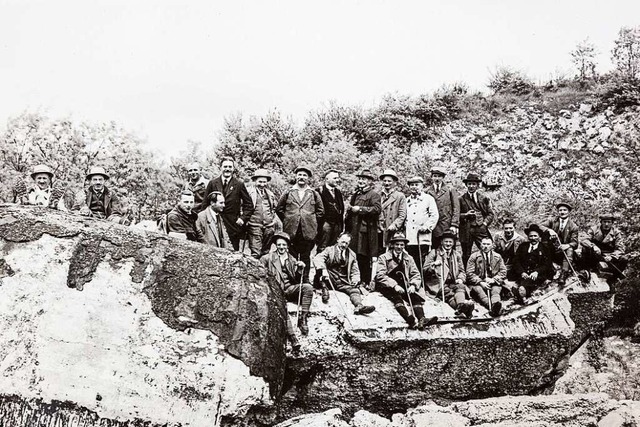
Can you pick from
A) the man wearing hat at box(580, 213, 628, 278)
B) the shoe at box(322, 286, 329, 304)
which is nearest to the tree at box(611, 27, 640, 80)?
the man wearing hat at box(580, 213, 628, 278)

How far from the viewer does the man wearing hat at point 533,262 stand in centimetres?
838

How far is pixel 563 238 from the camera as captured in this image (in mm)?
8953

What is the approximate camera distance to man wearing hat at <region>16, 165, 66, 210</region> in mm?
6742

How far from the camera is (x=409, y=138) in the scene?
59.3 feet

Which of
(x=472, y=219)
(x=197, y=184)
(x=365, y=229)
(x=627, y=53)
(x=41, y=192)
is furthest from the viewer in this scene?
(x=627, y=53)

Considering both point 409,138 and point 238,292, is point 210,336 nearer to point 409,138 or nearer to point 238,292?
point 238,292

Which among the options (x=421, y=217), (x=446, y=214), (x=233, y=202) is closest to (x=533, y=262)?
(x=446, y=214)

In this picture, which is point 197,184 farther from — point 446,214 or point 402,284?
point 446,214

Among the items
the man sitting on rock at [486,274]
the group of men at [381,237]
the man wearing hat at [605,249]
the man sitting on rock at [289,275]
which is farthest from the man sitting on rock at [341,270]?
the man wearing hat at [605,249]

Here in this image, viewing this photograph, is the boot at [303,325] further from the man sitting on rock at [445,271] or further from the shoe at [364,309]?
the man sitting on rock at [445,271]

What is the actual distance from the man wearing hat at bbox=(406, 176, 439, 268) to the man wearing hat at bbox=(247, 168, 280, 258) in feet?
6.13

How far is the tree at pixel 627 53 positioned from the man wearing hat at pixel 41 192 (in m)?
16.9

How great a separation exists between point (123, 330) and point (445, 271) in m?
4.26

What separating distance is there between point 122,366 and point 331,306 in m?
2.61
